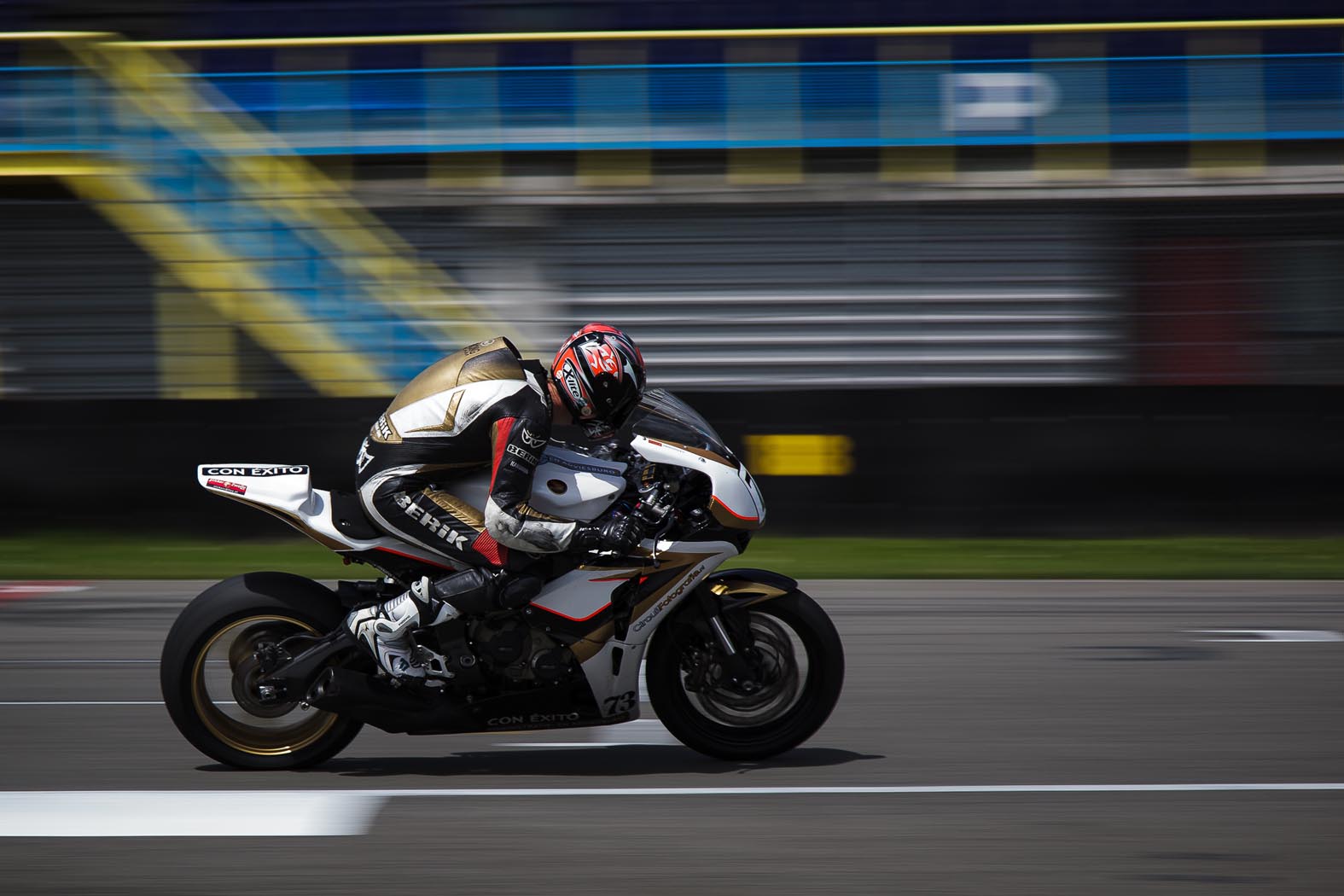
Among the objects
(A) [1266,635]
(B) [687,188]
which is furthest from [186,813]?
(B) [687,188]

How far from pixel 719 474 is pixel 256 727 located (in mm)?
1928

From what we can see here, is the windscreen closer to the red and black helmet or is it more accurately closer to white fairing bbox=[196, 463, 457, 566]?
the red and black helmet

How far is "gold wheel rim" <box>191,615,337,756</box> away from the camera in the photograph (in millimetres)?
5738

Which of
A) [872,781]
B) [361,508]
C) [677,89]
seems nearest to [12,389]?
[677,89]

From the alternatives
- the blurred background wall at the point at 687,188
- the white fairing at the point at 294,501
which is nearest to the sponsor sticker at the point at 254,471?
the white fairing at the point at 294,501

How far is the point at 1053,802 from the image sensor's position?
5.39m

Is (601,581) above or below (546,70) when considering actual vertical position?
below

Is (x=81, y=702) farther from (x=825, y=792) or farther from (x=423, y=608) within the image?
(x=825, y=792)

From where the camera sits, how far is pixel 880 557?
1195 centimetres

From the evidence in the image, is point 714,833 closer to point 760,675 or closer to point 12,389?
point 760,675

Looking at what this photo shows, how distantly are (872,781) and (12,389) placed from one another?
42.1ft

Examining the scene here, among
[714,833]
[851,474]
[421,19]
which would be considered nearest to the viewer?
[714,833]

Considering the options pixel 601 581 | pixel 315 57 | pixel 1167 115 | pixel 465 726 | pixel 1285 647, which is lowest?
pixel 1285 647

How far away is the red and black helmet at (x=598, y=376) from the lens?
222 inches
